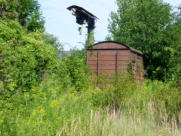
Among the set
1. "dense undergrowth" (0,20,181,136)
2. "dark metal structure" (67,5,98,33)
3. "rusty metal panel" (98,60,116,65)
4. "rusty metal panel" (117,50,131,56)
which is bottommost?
"dense undergrowth" (0,20,181,136)

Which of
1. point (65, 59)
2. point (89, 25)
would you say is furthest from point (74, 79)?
point (89, 25)

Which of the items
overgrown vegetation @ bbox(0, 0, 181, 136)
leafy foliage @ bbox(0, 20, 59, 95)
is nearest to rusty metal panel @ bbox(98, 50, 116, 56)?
overgrown vegetation @ bbox(0, 0, 181, 136)

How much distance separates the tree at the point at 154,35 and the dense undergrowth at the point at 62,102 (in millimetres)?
8645

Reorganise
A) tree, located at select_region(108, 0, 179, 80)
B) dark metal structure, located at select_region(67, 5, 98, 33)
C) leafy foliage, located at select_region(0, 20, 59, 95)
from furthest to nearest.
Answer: tree, located at select_region(108, 0, 179, 80) → dark metal structure, located at select_region(67, 5, 98, 33) → leafy foliage, located at select_region(0, 20, 59, 95)

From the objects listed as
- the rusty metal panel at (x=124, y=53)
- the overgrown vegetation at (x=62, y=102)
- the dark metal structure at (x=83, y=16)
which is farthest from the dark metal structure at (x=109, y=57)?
the overgrown vegetation at (x=62, y=102)

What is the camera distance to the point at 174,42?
17.5 meters

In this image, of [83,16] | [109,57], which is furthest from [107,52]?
[83,16]

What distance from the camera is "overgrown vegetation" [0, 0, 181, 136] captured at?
4.45 meters

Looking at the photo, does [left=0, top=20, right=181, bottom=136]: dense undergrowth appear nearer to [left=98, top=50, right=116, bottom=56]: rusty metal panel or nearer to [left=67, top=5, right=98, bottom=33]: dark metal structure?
[left=98, top=50, right=116, bottom=56]: rusty metal panel

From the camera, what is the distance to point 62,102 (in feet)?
20.3

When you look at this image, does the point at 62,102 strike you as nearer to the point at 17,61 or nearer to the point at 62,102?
the point at 62,102

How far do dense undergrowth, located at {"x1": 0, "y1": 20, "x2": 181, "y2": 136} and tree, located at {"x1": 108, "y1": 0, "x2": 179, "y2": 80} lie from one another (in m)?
8.64

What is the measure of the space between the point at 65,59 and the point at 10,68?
592 cm

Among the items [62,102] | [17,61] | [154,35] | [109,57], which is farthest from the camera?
[154,35]
